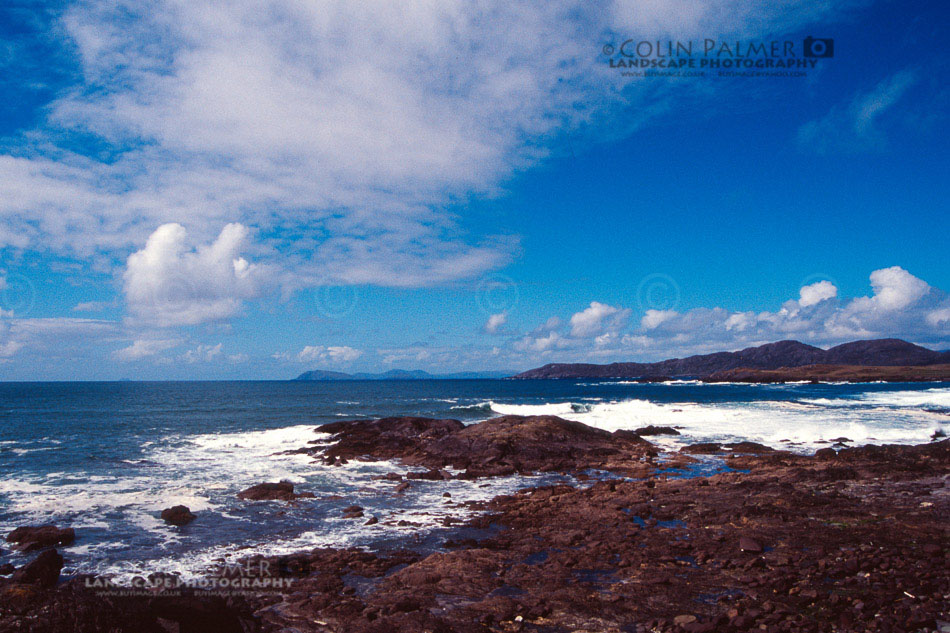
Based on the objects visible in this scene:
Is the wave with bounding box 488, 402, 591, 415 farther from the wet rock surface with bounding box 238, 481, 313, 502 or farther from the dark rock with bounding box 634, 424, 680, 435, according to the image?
the wet rock surface with bounding box 238, 481, 313, 502

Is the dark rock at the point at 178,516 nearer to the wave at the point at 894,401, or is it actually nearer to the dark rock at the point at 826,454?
the dark rock at the point at 826,454

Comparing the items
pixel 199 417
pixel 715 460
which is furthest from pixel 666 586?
pixel 199 417

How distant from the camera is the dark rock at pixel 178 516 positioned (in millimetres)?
17172

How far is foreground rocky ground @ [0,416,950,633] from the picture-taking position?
343 inches

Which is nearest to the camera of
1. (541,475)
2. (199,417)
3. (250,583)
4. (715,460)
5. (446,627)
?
(446,627)

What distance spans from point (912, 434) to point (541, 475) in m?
29.8

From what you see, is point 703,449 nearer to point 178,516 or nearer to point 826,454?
point 826,454

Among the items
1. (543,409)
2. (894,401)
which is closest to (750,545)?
(543,409)

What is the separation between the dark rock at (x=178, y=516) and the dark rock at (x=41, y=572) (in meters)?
4.70

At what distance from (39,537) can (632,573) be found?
16285 mm

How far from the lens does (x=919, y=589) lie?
9.67 metres

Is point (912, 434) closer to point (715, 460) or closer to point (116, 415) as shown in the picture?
point (715, 460)

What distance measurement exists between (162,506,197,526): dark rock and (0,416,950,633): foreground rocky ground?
17.9 feet

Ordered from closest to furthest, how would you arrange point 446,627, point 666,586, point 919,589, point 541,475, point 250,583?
point 446,627 < point 919,589 < point 666,586 < point 250,583 < point 541,475
